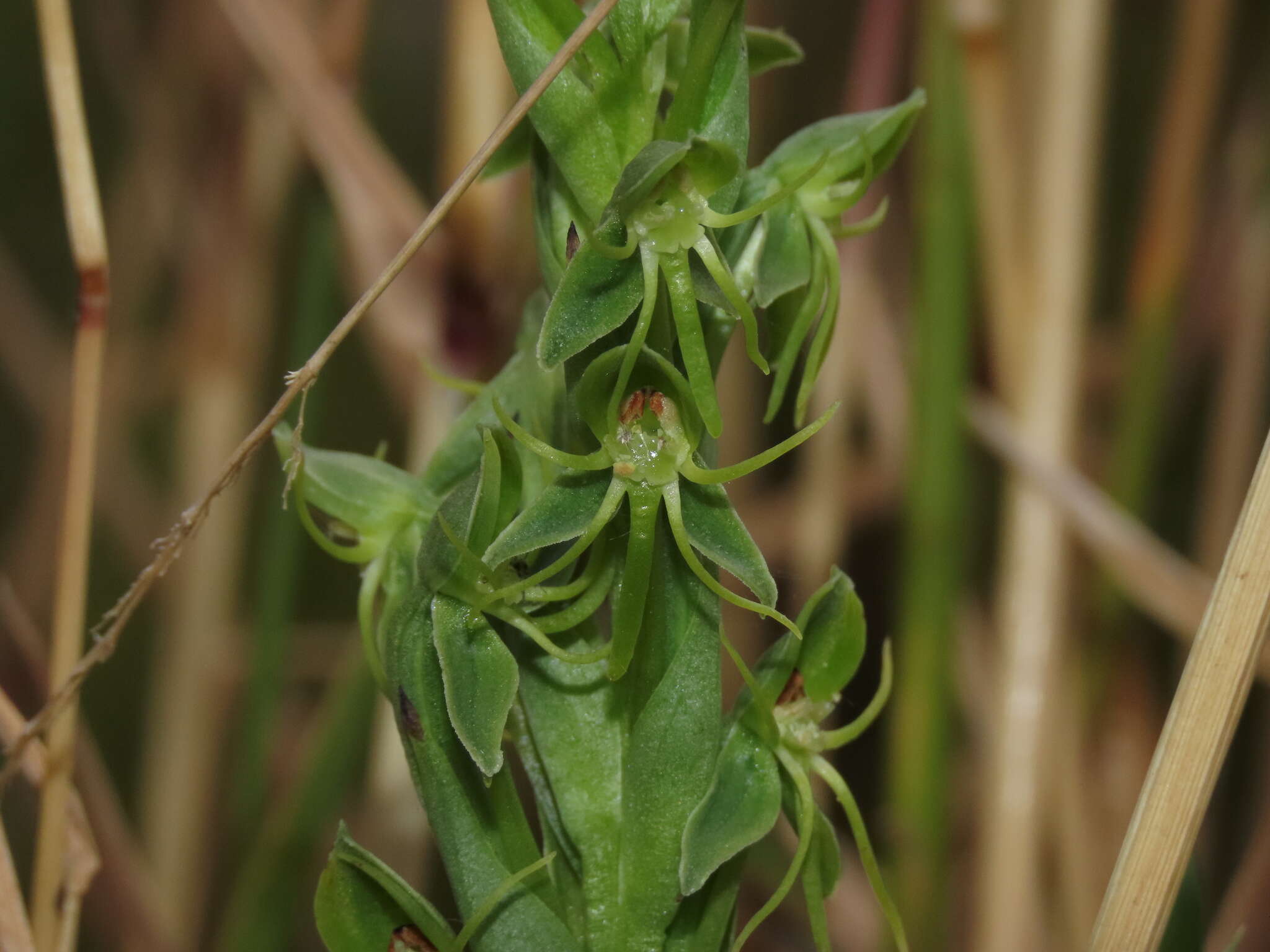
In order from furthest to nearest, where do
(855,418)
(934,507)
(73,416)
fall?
1. (855,418)
2. (934,507)
3. (73,416)

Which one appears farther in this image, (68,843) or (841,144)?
(68,843)

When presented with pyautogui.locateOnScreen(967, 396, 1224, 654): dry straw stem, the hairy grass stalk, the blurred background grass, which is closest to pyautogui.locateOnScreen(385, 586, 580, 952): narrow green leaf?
the blurred background grass

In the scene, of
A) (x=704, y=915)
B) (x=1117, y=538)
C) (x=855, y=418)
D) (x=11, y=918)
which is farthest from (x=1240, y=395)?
(x=11, y=918)

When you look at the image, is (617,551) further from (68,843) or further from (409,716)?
(68,843)

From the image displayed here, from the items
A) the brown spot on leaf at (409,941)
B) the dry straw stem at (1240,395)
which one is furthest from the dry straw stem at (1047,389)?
the brown spot on leaf at (409,941)

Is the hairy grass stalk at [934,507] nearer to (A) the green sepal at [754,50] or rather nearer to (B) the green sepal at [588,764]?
(A) the green sepal at [754,50]

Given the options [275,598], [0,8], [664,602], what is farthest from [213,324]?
[664,602]

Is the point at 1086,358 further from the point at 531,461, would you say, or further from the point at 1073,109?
the point at 531,461
